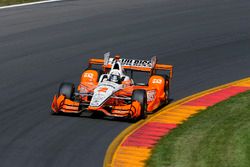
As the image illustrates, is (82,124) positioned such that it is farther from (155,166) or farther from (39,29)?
(39,29)

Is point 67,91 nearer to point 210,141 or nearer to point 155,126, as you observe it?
point 155,126

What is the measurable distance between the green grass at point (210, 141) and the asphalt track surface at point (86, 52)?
1.41 meters

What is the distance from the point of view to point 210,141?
17469 millimetres

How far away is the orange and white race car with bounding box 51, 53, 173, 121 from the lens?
19.4 metres

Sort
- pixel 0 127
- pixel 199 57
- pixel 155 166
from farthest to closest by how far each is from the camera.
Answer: pixel 199 57 → pixel 0 127 → pixel 155 166

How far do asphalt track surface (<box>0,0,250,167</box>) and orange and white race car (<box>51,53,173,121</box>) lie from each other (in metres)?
0.38

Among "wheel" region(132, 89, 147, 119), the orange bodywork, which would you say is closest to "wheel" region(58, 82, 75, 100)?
the orange bodywork

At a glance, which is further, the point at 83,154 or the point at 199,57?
the point at 199,57

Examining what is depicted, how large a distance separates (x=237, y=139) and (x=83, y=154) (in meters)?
3.42

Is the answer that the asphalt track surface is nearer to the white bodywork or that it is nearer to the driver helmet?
the white bodywork

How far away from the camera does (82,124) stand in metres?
19.2

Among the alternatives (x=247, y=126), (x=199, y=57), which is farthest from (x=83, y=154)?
(x=199, y=57)

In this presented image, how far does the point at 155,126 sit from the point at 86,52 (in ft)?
27.4

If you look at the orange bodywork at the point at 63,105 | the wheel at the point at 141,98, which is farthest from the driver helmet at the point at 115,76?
the orange bodywork at the point at 63,105
